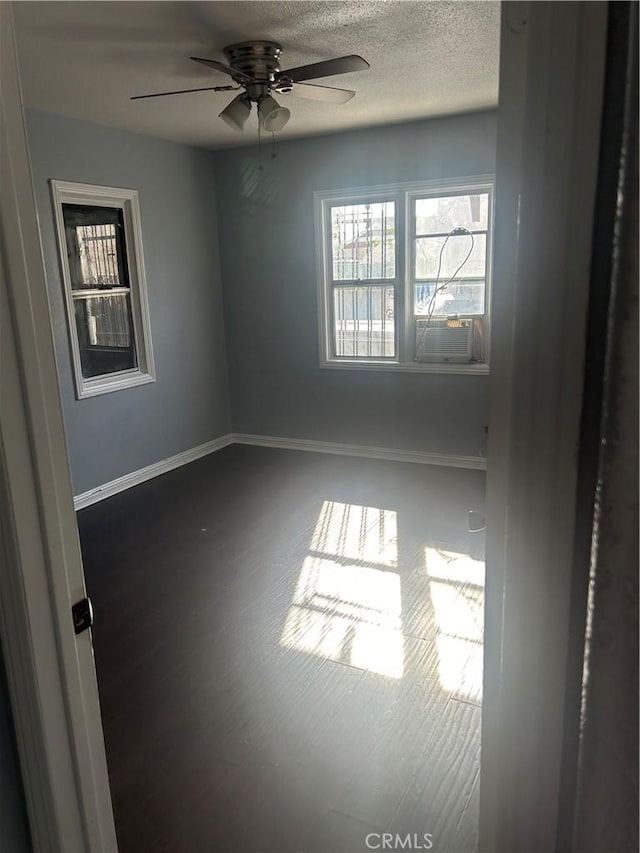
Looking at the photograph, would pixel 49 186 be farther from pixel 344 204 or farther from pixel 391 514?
pixel 391 514

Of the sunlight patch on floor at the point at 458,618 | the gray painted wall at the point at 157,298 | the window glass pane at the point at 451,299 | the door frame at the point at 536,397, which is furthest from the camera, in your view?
the window glass pane at the point at 451,299

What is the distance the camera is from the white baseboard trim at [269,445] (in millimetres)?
4711

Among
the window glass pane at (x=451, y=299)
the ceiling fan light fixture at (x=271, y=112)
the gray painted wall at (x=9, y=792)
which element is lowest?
the gray painted wall at (x=9, y=792)

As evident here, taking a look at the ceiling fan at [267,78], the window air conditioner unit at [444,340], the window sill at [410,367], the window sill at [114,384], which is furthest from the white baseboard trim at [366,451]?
the ceiling fan at [267,78]

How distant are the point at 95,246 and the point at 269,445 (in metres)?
2.33

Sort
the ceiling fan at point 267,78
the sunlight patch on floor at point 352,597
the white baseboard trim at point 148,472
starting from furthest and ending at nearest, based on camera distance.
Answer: the white baseboard trim at point 148,472
the ceiling fan at point 267,78
the sunlight patch on floor at point 352,597

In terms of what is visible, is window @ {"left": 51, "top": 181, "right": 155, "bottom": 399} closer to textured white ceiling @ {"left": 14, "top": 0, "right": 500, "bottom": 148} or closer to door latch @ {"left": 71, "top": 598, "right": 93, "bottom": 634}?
textured white ceiling @ {"left": 14, "top": 0, "right": 500, "bottom": 148}

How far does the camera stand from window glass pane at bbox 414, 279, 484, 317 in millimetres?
4836

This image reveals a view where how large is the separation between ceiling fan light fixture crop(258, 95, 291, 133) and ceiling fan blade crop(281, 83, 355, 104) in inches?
4.2

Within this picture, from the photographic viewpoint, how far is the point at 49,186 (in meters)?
4.02

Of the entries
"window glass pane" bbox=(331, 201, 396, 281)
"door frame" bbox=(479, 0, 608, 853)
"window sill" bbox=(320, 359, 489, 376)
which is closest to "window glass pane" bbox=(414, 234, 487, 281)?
"window glass pane" bbox=(331, 201, 396, 281)

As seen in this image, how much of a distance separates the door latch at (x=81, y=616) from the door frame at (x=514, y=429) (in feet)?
0.10

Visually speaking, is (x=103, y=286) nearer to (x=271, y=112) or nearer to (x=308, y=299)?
(x=308, y=299)

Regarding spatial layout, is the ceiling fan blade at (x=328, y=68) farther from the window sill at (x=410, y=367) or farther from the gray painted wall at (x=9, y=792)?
the gray painted wall at (x=9, y=792)
